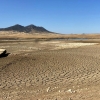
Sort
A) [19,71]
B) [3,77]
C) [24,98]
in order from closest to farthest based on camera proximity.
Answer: [24,98]
[3,77]
[19,71]

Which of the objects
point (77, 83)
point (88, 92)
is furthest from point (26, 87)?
point (88, 92)

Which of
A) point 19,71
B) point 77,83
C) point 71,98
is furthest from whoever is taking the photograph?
point 19,71

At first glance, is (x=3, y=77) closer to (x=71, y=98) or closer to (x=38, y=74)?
(x=38, y=74)

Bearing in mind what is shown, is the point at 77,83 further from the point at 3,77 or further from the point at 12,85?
the point at 3,77

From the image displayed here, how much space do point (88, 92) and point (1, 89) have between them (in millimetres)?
3678

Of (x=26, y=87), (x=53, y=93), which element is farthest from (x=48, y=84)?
(x=53, y=93)

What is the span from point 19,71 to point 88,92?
236 inches

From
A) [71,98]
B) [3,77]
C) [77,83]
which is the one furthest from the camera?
[3,77]

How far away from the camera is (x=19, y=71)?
1280 cm

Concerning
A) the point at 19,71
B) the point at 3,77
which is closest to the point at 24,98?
the point at 3,77

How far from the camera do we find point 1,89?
29.8 feet

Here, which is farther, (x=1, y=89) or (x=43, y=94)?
(x=1, y=89)

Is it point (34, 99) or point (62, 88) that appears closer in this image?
point (34, 99)

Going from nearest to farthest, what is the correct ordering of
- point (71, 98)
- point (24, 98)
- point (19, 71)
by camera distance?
point (71, 98)
point (24, 98)
point (19, 71)
